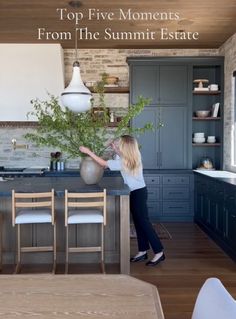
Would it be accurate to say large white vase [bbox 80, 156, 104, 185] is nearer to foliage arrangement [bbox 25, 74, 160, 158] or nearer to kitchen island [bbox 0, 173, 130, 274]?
kitchen island [bbox 0, 173, 130, 274]

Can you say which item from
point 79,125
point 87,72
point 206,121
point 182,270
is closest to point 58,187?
point 79,125

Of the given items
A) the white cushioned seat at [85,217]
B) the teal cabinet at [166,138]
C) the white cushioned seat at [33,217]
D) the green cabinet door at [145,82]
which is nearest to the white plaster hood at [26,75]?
the green cabinet door at [145,82]

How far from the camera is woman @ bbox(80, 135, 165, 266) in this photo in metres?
4.32

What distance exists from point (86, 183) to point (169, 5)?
259cm

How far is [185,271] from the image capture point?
4.30 meters

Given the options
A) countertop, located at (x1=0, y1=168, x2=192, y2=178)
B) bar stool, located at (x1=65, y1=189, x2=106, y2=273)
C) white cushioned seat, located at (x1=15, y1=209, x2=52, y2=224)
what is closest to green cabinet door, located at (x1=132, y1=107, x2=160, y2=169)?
countertop, located at (x1=0, y1=168, x2=192, y2=178)

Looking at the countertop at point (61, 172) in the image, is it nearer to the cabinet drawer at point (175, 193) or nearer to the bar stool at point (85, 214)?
the cabinet drawer at point (175, 193)

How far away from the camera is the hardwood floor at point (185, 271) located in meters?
3.46

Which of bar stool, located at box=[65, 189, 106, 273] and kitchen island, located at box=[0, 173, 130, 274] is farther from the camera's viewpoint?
kitchen island, located at box=[0, 173, 130, 274]

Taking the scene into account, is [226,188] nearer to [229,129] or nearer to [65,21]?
[229,129]

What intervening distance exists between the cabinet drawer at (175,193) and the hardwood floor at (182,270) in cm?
127

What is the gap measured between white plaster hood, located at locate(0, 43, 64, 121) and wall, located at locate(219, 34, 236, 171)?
2950 mm

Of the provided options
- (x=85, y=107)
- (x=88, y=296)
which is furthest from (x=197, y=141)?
(x=88, y=296)

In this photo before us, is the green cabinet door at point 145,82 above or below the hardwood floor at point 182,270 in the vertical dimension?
above
